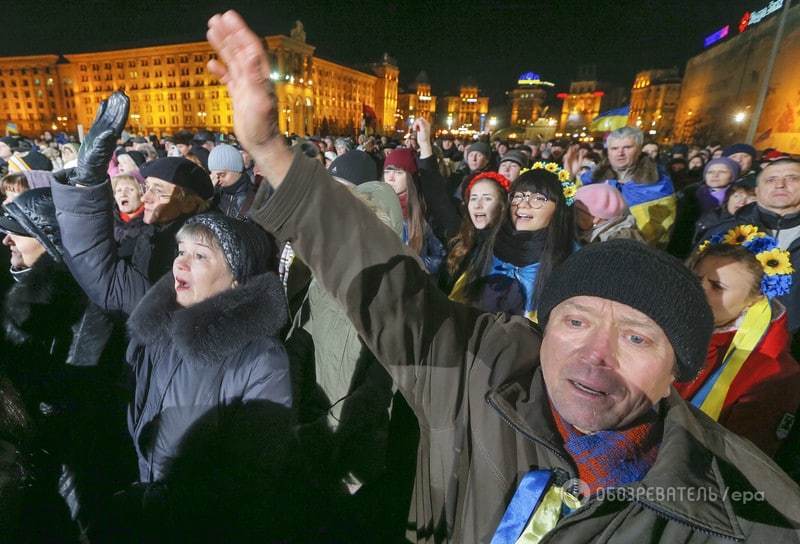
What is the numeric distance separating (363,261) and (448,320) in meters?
0.39

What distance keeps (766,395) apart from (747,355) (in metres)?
0.24

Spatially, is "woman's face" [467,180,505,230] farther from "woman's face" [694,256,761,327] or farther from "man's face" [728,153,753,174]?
"man's face" [728,153,753,174]

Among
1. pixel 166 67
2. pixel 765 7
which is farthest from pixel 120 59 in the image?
pixel 765 7

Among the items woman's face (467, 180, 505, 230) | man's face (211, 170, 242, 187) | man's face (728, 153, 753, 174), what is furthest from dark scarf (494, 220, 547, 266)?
man's face (728, 153, 753, 174)

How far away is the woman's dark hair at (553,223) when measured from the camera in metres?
3.29

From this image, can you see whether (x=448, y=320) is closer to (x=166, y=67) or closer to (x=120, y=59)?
(x=166, y=67)

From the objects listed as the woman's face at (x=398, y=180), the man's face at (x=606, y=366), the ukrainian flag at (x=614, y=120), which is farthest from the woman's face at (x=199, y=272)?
the ukrainian flag at (x=614, y=120)

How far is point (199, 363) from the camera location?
2.03m

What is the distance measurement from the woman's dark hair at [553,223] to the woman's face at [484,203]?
0.44 m

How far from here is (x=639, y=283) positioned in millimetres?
1428

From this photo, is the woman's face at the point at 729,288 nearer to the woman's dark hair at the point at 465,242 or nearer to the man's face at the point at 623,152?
the woman's dark hair at the point at 465,242

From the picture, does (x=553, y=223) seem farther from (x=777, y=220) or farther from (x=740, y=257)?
(x=777, y=220)

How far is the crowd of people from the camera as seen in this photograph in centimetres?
124

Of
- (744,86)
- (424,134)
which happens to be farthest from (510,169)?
(744,86)
